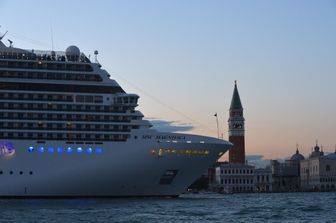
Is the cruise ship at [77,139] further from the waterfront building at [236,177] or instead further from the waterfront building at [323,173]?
the waterfront building at [323,173]

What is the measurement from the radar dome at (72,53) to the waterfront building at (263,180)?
113 meters

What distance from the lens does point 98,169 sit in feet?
209

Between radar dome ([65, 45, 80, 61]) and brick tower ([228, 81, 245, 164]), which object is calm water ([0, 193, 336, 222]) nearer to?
radar dome ([65, 45, 80, 61])

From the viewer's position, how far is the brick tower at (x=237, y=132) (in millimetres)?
176625

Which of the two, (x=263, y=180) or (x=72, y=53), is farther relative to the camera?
(x=263, y=180)

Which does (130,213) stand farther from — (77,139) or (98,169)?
(77,139)

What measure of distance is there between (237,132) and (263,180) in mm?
13713

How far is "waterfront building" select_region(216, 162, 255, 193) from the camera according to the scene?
170m

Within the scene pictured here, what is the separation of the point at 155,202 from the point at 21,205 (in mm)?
11410

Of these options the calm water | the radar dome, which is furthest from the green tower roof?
the calm water

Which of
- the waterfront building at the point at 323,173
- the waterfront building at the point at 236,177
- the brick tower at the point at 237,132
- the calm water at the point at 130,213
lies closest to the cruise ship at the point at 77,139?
the calm water at the point at 130,213

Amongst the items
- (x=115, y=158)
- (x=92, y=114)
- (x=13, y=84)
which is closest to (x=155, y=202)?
(x=115, y=158)

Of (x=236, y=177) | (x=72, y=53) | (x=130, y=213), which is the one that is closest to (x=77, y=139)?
(x=72, y=53)

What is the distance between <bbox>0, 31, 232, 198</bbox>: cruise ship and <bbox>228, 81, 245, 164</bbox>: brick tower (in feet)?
357
